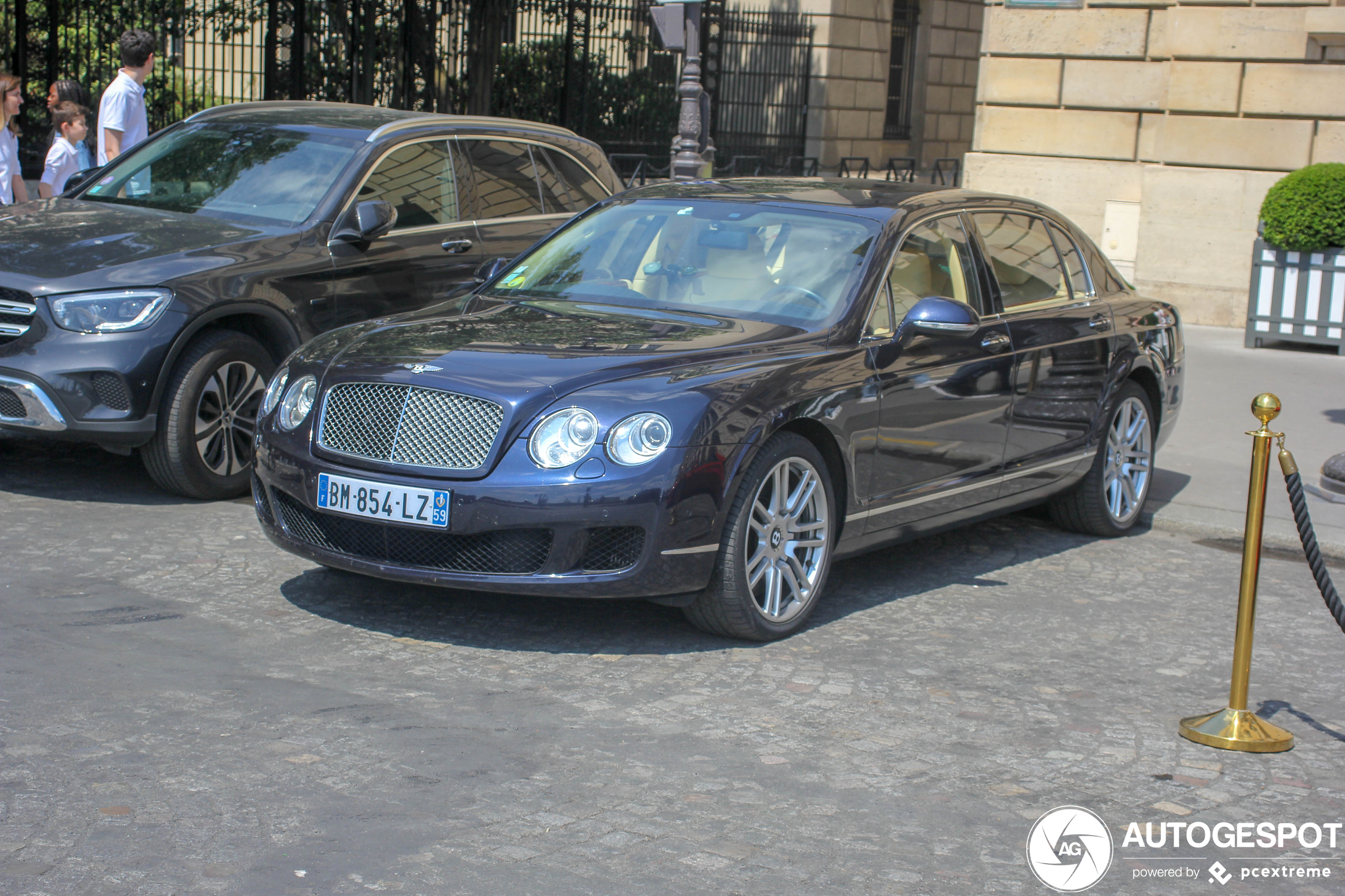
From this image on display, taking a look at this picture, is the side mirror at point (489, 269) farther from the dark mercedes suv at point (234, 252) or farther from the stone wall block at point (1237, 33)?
the stone wall block at point (1237, 33)

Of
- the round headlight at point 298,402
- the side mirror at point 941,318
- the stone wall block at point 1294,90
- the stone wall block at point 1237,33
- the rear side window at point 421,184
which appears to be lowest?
the round headlight at point 298,402

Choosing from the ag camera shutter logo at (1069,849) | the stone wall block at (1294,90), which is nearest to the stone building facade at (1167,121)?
the stone wall block at (1294,90)

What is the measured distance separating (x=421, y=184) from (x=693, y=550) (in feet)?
12.7

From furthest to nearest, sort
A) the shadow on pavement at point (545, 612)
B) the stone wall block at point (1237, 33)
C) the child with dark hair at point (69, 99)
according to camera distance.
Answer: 1. the stone wall block at point (1237, 33)
2. the child with dark hair at point (69, 99)
3. the shadow on pavement at point (545, 612)

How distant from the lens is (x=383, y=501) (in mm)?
5098

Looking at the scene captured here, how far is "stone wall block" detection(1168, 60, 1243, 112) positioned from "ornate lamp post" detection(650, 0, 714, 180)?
4.55m

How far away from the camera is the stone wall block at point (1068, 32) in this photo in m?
15.7

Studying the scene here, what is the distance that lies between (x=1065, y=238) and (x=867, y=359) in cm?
214

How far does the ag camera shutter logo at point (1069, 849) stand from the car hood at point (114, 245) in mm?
4561

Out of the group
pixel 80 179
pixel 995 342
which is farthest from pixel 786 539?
pixel 80 179

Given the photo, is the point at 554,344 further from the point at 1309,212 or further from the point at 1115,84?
the point at 1115,84

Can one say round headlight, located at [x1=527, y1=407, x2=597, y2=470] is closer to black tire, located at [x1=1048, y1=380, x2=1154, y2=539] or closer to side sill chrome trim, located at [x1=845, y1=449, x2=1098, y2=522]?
side sill chrome trim, located at [x1=845, y1=449, x2=1098, y2=522]

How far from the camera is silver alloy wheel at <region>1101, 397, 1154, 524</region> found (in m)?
7.55

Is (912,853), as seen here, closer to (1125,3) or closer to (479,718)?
(479,718)
